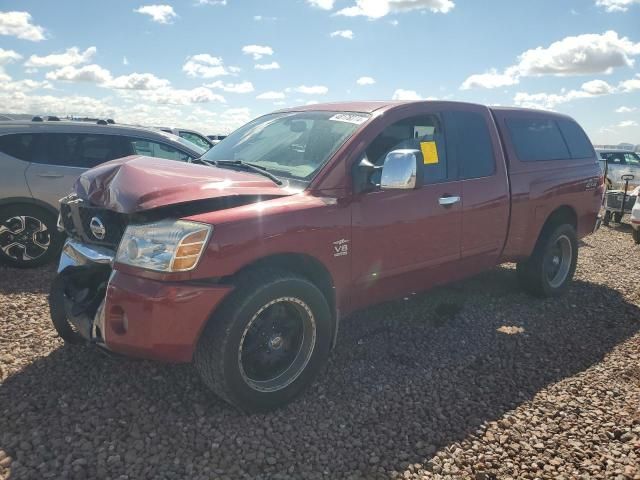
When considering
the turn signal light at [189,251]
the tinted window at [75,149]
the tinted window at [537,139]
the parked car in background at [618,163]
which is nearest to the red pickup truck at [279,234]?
the turn signal light at [189,251]

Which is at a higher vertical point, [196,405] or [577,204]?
[577,204]

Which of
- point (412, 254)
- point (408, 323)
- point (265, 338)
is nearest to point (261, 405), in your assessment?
point (265, 338)

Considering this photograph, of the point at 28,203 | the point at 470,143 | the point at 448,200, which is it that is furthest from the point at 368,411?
the point at 28,203

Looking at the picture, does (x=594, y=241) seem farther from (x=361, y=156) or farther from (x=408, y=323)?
(x=361, y=156)

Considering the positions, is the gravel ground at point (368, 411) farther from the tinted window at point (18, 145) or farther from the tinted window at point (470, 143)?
the tinted window at point (18, 145)

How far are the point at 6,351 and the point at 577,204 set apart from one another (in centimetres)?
541

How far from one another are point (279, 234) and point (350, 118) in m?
1.22

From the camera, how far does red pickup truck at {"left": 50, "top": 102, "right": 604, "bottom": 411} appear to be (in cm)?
266

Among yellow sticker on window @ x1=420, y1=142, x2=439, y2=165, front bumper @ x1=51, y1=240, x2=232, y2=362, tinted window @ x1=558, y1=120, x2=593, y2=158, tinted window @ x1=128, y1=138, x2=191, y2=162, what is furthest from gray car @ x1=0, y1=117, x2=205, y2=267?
tinted window @ x1=558, y1=120, x2=593, y2=158

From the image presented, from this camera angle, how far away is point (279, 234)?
9.45 feet

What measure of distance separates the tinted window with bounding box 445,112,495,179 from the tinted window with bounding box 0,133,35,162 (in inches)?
188

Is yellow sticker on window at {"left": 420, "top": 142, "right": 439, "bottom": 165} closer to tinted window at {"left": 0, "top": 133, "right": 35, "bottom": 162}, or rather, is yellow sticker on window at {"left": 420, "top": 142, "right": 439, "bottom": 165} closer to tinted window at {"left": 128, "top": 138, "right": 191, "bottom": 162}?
tinted window at {"left": 128, "top": 138, "right": 191, "bottom": 162}

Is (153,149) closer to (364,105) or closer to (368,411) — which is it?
(364,105)

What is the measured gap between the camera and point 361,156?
334cm
